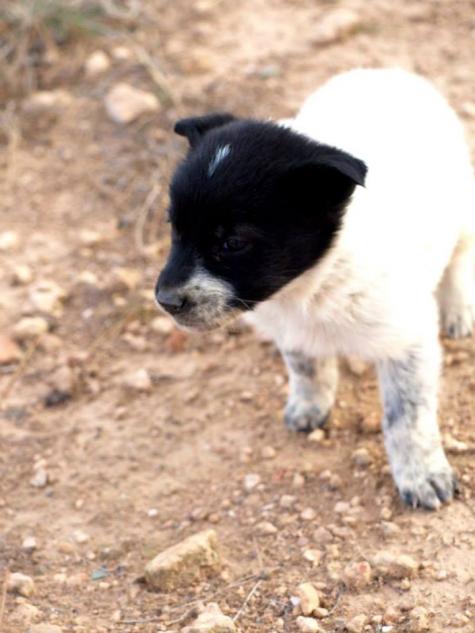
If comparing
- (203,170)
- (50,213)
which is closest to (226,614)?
(203,170)

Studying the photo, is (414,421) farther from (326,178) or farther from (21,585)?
(21,585)

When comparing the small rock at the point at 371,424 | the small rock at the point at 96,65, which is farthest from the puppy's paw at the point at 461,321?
the small rock at the point at 96,65

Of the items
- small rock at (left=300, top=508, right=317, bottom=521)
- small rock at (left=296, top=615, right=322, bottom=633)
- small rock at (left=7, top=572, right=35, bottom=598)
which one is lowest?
small rock at (left=7, top=572, right=35, bottom=598)

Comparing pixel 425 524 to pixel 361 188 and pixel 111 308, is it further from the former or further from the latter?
pixel 111 308

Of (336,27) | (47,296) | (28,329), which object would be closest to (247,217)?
(28,329)

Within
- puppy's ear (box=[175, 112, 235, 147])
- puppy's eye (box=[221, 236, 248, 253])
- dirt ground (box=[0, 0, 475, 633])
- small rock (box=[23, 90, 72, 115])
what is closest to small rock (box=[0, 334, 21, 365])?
dirt ground (box=[0, 0, 475, 633])

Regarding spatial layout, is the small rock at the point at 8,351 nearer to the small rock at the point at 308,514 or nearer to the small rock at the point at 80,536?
the small rock at the point at 80,536

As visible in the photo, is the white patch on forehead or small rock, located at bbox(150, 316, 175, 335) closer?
the white patch on forehead

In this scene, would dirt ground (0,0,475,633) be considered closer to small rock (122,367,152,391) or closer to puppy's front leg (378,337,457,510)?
small rock (122,367,152,391)
